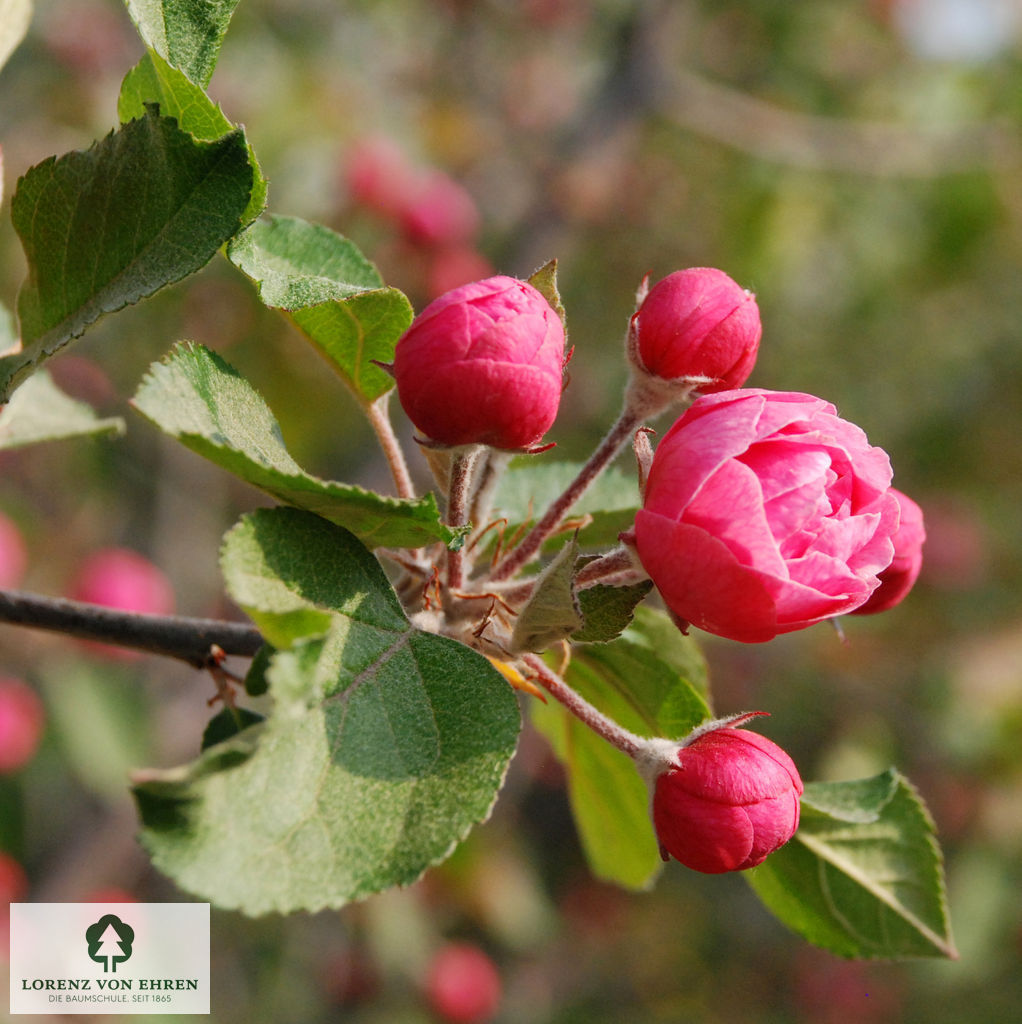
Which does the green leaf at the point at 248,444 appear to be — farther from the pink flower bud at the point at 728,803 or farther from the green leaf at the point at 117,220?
the pink flower bud at the point at 728,803

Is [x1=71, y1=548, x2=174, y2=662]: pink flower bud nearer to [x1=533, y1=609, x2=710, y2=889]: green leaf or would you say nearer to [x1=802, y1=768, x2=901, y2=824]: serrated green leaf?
[x1=533, y1=609, x2=710, y2=889]: green leaf

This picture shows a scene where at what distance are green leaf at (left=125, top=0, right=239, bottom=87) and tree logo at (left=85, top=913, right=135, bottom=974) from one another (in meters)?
0.82

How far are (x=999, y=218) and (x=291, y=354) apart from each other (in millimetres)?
2419

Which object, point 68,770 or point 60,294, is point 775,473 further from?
point 68,770

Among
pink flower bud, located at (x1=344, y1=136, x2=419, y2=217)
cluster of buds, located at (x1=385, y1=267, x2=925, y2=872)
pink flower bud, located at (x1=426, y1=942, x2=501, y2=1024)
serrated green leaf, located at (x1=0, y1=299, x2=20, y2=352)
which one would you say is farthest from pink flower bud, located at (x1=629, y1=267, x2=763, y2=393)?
pink flower bud, located at (x1=426, y1=942, x2=501, y2=1024)

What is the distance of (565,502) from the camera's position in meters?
0.80

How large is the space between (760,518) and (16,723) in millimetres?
2379

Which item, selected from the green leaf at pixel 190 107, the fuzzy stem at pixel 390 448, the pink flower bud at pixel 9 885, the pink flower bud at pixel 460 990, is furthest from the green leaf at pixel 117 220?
the pink flower bud at pixel 460 990

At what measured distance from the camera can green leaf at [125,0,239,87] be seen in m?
0.70

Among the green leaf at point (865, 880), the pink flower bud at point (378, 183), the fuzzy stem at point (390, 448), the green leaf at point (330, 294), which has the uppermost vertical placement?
the pink flower bud at point (378, 183)

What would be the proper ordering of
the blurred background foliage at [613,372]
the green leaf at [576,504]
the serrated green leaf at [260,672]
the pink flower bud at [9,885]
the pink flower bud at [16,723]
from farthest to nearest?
the blurred background foliage at [613,372] → the pink flower bud at [16,723] → the pink flower bud at [9,885] → the green leaf at [576,504] → the serrated green leaf at [260,672]

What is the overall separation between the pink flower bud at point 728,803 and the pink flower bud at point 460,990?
8.30 feet

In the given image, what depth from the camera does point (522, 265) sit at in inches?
116

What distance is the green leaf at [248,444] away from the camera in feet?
1.99
